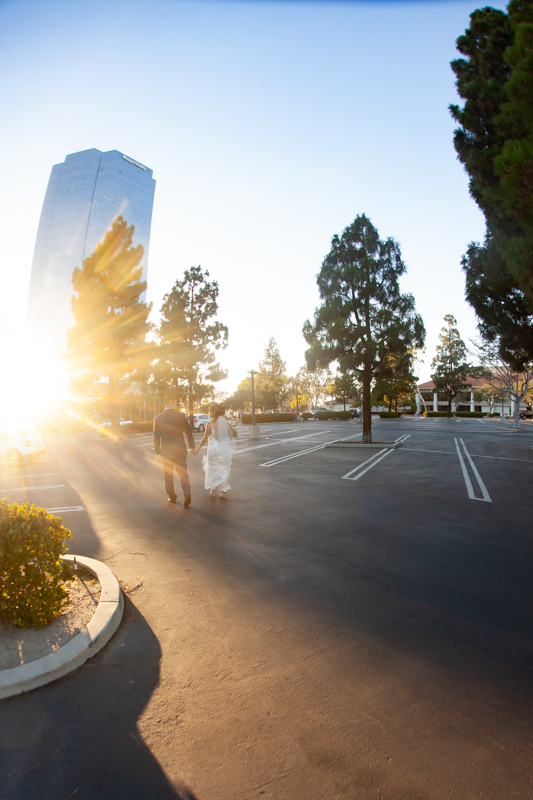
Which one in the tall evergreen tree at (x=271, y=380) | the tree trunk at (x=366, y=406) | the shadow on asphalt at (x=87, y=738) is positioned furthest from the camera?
the tall evergreen tree at (x=271, y=380)

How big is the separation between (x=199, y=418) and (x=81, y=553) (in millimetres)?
32891

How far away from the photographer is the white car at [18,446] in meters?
15.3

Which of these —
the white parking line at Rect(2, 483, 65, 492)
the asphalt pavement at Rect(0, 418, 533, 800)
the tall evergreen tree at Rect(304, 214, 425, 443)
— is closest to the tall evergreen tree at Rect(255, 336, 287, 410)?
the tall evergreen tree at Rect(304, 214, 425, 443)

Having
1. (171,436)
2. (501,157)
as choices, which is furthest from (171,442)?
(501,157)

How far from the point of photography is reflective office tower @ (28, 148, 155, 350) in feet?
493

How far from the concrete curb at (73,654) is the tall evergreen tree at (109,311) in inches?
1176

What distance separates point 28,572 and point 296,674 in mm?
2212

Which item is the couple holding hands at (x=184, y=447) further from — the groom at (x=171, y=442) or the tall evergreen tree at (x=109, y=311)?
the tall evergreen tree at (x=109, y=311)

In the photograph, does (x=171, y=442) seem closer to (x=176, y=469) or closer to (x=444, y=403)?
(x=176, y=469)

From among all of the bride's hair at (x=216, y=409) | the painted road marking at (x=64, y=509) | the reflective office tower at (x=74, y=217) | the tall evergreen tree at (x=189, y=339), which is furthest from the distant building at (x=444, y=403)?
the reflective office tower at (x=74, y=217)

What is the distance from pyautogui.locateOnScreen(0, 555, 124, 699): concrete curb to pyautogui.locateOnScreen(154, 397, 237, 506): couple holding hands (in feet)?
14.0

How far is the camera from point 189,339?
37656mm

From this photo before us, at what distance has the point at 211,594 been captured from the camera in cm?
416

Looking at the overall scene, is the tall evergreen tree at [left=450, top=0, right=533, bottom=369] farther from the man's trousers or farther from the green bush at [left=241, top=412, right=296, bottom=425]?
the green bush at [left=241, top=412, right=296, bottom=425]
